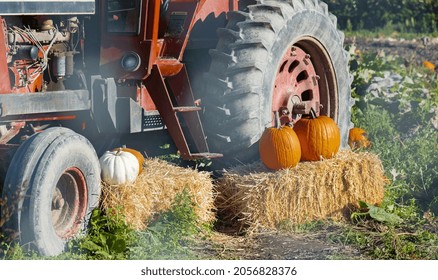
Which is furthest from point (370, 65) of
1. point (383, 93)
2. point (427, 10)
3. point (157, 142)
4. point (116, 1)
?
point (427, 10)

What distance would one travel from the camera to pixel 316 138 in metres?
7.88

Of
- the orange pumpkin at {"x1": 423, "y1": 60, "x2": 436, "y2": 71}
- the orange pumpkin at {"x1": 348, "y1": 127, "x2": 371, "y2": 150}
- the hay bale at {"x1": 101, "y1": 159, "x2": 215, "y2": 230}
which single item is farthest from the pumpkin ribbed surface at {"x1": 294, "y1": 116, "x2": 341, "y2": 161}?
the orange pumpkin at {"x1": 423, "y1": 60, "x2": 436, "y2": 71}

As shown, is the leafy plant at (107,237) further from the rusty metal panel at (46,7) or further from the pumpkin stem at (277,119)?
the pumpkin stem at (277,119)

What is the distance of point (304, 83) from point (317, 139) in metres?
0.89

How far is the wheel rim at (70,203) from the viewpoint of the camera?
6504mm

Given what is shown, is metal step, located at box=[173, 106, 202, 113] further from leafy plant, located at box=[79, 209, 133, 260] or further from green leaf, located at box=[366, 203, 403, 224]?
green leaf, located at box=[366, 203, 403, 224]

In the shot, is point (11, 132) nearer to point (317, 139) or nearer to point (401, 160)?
point (317, 139)

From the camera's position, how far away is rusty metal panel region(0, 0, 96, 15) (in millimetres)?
6492

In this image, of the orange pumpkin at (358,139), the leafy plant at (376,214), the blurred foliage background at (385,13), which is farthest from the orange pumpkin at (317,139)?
the blurred foliage background at (385,13)

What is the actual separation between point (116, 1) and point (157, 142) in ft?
4.27

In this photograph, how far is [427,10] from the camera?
75.7 feet

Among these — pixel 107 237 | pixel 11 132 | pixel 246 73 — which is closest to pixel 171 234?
pixel 107 237

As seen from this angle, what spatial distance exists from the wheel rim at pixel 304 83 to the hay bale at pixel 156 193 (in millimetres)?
1101

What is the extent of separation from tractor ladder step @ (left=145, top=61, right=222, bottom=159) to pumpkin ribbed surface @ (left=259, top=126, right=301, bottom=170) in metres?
0.34
